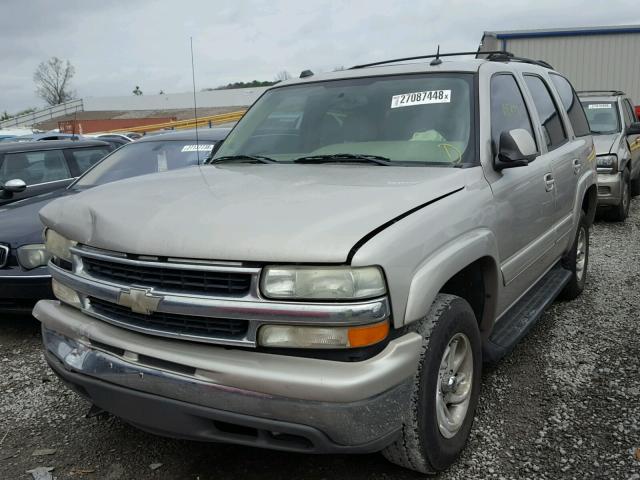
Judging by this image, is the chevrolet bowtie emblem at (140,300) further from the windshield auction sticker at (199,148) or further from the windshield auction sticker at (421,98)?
the windshield auction sticker at (199,148)

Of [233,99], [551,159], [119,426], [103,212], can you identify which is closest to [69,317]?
[103,212]

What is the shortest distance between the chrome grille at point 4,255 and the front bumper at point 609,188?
7205 millimetres

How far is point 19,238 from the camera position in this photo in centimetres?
448

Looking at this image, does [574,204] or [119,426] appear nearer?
[119,426]

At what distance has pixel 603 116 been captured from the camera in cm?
936

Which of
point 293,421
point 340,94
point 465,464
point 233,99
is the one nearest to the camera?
point 293,421

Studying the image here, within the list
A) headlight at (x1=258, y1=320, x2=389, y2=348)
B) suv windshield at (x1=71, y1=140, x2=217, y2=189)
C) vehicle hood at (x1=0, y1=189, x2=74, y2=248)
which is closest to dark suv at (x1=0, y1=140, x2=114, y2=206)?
suv windshield at (x1=71, y1=140, x2=217, y2=189)

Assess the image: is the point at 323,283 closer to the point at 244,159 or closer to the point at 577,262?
the point at 244,159

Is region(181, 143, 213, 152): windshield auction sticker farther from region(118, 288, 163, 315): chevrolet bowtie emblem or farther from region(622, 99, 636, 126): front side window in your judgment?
region(622, 99, 636, 126): front side window

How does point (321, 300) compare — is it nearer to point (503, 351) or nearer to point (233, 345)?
point (233, 345)

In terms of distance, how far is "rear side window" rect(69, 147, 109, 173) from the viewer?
6952 millimetres

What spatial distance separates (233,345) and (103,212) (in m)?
0.89

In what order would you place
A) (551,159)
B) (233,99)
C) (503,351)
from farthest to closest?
(233,99) → (551,159) → (503,351)

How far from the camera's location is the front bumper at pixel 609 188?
8164mm
